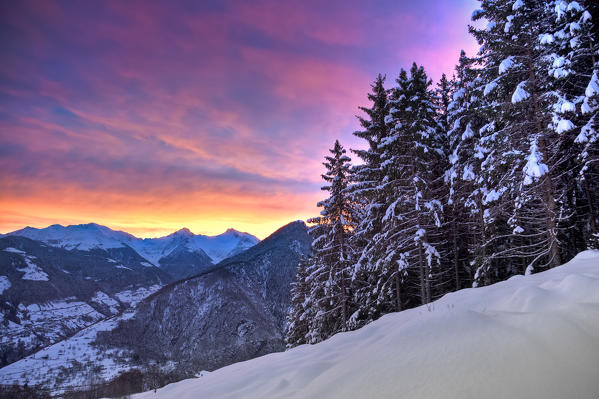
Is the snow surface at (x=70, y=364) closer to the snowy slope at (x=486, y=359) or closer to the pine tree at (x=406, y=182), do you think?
the pine tree at (x=406, y=182)

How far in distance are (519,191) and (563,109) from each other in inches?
124

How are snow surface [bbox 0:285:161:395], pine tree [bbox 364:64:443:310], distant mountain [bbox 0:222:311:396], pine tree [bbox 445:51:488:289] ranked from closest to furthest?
pine tree [bbox 445:51:488:289]
pine tree [bbox 364:64:443:310]
snow surface [bbox 0:285:161:395]
distant mountain [bbox 0:222:311:396]

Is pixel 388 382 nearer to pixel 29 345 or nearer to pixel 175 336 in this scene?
pixel 175 336

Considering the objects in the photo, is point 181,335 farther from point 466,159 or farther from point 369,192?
point 466,159

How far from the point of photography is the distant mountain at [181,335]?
109875 millimetres

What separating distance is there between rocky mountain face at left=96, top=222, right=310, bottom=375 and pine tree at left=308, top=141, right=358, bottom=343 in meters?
94.9

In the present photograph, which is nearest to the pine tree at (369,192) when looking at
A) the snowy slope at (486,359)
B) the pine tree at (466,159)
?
the pine tree at (466,159)

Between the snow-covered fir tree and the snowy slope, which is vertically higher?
the snow-covered fir tree

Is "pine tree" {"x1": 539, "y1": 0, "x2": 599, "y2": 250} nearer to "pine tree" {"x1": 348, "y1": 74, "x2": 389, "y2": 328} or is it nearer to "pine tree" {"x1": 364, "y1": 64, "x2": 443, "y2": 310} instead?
"pine tree" {"x1": 364, "y1": 64, "x2": 443, "y2": 310}

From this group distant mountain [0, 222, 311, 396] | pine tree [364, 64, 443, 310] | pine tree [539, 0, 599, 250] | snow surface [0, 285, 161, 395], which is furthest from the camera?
distant mountain [0, 222, 311, 396]

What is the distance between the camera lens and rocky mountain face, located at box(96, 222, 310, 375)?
123562mm

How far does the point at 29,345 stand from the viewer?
168125mm

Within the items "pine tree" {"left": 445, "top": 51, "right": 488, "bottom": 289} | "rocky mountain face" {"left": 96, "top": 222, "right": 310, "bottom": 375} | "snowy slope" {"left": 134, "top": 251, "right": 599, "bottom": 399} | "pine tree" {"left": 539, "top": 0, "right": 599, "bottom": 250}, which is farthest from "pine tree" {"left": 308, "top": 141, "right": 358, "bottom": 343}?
"rocky mountain face" {"left": 96, "top": 222, "right": 310, "bottom": 375}

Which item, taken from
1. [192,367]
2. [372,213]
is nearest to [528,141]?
[372,213]
